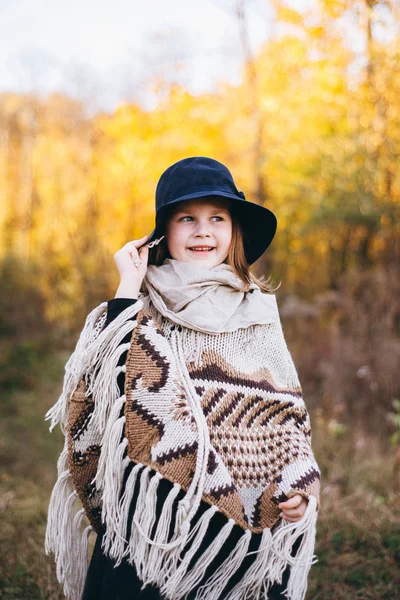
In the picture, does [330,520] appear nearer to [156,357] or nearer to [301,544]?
[301,544]

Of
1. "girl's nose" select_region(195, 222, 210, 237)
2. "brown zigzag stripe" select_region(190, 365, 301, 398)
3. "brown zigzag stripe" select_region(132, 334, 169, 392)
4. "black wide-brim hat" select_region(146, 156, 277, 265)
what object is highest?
"black wide-brim hat" select_region(146, 156, 277, 265)

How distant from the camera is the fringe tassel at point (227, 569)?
68.8 inches

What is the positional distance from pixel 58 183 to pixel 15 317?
21.0ft

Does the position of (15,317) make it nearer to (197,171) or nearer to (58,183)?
(58,183)

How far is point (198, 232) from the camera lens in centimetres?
207

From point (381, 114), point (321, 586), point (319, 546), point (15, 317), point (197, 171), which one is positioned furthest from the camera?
point (15, 317)

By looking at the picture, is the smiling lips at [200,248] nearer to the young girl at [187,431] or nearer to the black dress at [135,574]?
the young girl at [187,431]

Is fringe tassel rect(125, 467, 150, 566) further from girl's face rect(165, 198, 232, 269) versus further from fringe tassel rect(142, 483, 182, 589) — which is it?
girl's face rect(165, 198, 232, 269)

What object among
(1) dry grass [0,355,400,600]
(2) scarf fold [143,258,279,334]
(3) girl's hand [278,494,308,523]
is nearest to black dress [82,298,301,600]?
(3) girl's hand [278,494,308,523]

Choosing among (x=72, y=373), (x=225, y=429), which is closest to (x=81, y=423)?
(x=72, y=373)

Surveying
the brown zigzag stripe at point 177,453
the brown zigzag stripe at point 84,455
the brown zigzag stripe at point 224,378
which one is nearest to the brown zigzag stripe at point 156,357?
the brown zigzag stripe at point 224,378

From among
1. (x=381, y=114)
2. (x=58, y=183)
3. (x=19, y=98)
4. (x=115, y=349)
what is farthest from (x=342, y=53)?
(x=19, y=98)

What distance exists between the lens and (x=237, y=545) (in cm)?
175

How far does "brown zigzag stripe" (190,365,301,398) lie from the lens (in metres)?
1.90
